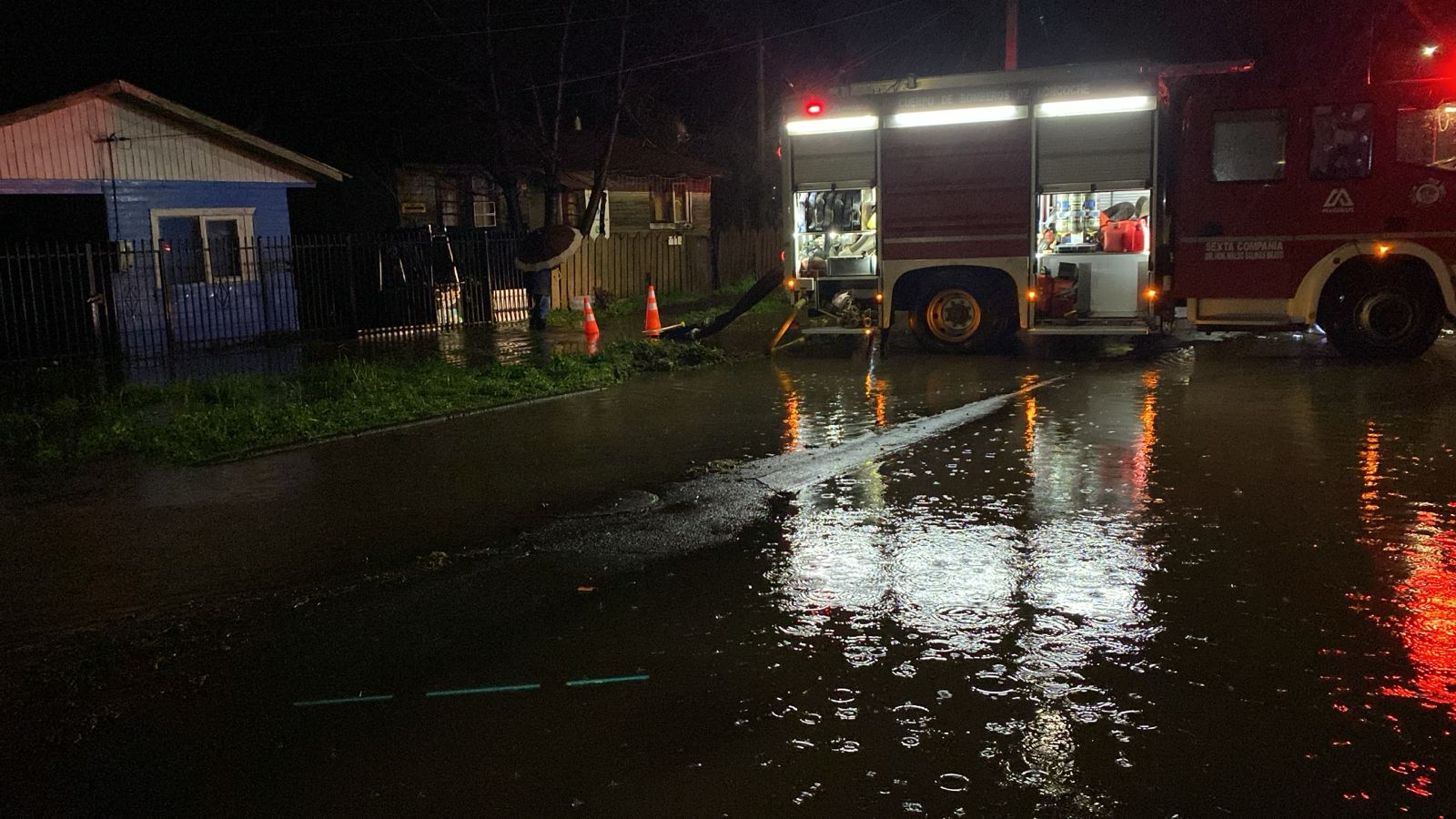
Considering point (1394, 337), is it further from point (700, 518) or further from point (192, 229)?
point (192, 229)

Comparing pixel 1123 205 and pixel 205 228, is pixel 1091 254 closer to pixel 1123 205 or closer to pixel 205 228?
pixel 1123 205

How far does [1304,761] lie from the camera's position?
396 cm

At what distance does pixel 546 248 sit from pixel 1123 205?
402 inches

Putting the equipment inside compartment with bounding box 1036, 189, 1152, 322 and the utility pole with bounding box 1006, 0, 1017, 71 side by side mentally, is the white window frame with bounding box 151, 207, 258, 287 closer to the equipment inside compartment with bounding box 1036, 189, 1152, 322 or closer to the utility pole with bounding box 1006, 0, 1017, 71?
the equipment inside compartment with bounding box 1036, 189, 1152, 322

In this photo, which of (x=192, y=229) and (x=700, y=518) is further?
(x=192, y=229)

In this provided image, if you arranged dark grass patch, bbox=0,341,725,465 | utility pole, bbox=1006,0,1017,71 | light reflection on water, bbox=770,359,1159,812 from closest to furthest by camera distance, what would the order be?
light reflection on water, bbox=770,359,1159,812 → dark grass patch, bbox=0,341,725,465 → utility pole, bbox=1006,0,1017,71

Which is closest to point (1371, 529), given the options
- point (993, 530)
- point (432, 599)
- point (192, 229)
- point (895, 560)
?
point (993, 530)

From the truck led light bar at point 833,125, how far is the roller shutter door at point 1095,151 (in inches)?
82.9

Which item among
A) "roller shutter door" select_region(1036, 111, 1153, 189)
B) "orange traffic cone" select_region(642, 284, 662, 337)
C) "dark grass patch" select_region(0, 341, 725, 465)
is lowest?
"dark grass patch" select_region(0, 341, 725, 465)

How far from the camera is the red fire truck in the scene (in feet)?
43.4

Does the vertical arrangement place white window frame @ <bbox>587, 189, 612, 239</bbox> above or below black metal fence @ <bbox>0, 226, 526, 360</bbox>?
above

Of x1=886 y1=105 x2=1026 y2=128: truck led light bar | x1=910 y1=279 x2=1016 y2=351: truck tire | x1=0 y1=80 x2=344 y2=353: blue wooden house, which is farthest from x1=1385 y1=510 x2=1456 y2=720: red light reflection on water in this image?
x1=0 y1=80 x2=344 y2=353: blue wooden house

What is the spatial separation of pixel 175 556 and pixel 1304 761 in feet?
19.3

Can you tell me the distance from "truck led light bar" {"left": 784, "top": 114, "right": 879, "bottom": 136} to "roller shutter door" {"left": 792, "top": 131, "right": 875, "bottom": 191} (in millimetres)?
57
